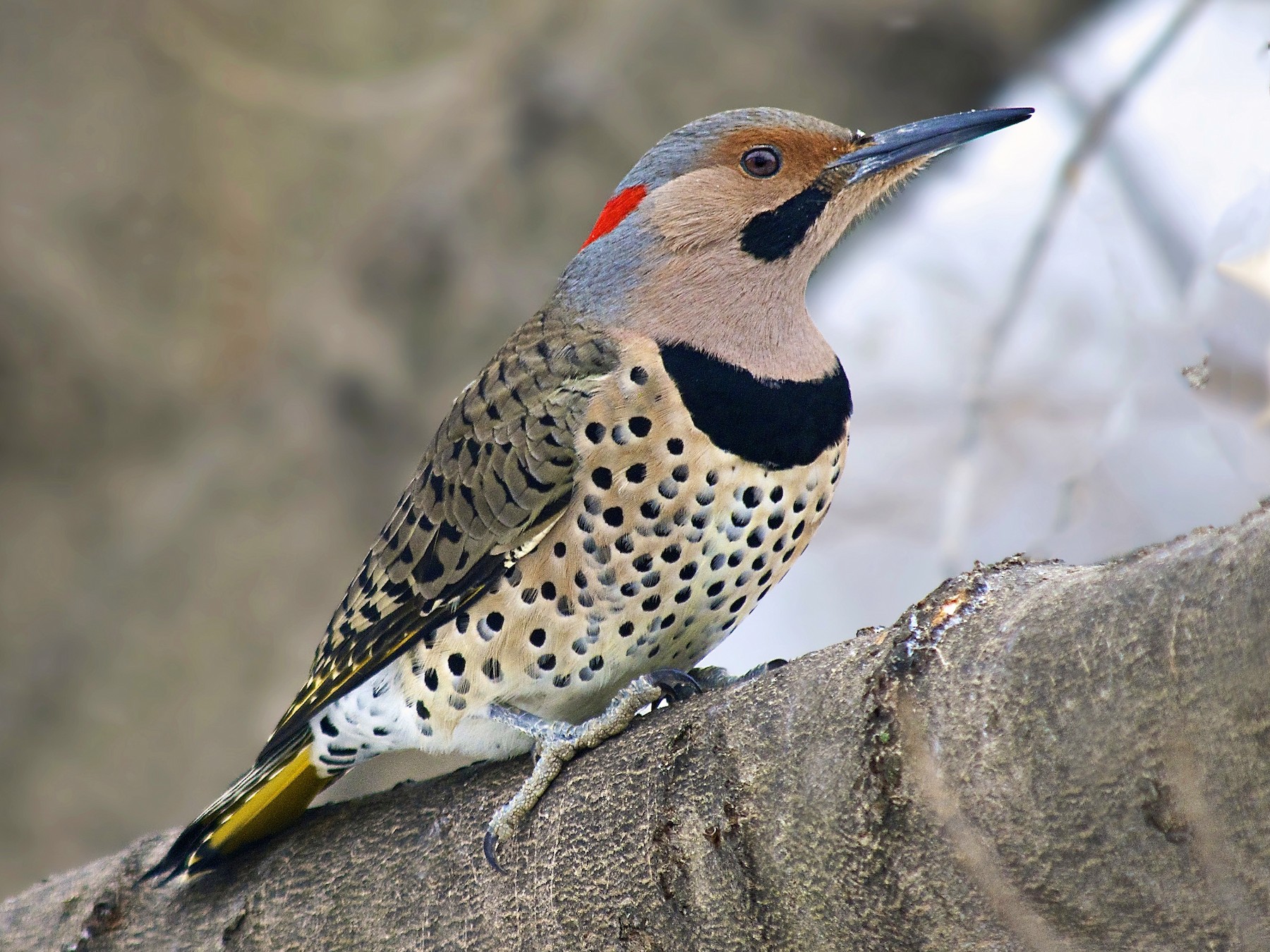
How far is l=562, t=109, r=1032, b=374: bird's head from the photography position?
2.20 m

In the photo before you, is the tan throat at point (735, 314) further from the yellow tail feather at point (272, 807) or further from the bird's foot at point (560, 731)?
the yellow tail feather at point (272, 807)

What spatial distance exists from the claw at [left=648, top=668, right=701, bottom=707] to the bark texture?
0.21 m

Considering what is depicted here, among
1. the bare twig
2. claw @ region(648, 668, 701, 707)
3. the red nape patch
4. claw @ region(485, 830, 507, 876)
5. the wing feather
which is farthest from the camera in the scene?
the bare twig

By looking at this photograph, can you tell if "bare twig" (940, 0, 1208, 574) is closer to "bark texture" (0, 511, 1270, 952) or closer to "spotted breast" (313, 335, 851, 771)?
"spotted breast" (313, 335, 851, 771)

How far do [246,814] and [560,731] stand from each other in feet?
2.00

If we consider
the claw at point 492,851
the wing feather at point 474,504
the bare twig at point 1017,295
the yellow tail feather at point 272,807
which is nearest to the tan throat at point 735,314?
the wing feather at point 474,504

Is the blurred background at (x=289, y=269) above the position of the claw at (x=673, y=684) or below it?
above

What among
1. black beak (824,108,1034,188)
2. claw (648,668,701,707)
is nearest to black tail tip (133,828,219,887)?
claw (648,668,701,707)

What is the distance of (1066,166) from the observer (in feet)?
12.0

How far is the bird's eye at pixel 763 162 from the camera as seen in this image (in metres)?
2.25

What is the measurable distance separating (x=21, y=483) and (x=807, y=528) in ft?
8.37

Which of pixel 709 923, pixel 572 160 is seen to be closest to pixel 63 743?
pixel 572 160

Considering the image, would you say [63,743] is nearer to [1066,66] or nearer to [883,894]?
[883,894]

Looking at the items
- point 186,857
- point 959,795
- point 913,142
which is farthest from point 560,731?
point 913,142
